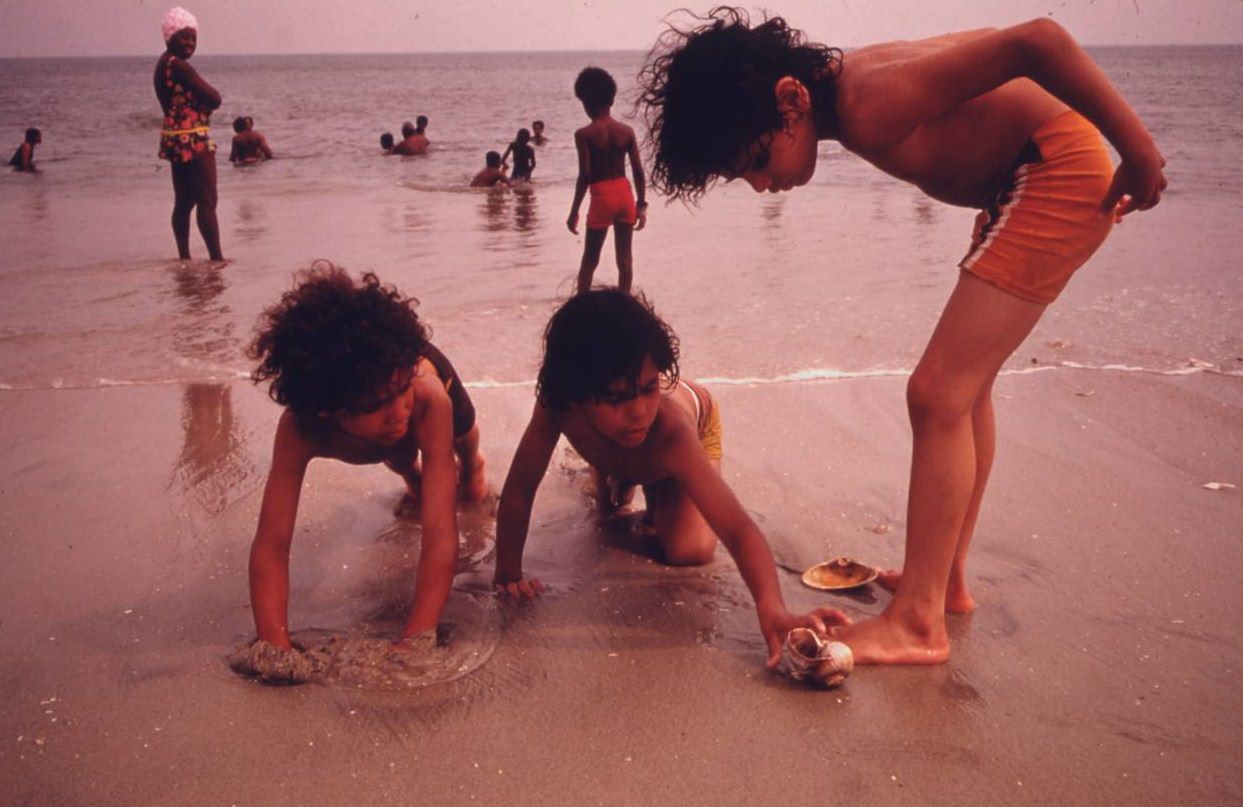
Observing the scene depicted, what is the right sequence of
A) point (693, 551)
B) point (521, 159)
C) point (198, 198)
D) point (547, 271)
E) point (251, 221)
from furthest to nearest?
point (521, 159) < point (251, 221) < point (198, 198) < point (547, 271) < point (693, 551)

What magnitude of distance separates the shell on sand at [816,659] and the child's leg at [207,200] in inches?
258

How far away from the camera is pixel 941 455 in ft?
7.23

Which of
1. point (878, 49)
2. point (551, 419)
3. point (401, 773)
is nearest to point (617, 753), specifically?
point (401, 773)

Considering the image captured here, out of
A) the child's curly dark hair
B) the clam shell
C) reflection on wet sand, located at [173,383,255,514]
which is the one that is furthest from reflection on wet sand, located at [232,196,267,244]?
the clam shell

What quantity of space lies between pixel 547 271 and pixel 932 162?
5.20 meters

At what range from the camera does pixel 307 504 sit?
10.6 ft

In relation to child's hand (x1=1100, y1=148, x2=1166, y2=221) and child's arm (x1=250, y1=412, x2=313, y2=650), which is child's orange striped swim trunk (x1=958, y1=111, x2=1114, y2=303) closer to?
child's hand (x1=1100, y1=148, x2=1166, y2=221)

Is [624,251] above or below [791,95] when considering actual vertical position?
below

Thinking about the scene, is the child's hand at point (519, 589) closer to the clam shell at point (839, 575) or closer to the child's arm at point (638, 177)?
the clam shell at point (839, 575)

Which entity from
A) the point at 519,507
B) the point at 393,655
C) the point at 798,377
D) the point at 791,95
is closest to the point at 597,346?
the point at 519,507

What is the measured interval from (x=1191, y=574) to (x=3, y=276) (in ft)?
24.0

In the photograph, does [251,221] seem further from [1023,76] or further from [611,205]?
[1023,76]

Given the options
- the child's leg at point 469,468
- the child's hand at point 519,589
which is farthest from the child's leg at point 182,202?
the child's hand at point 519,589

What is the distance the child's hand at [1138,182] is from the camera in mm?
1918
